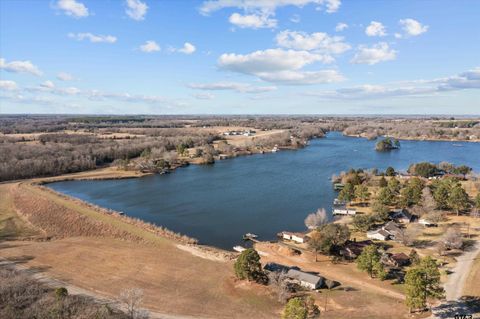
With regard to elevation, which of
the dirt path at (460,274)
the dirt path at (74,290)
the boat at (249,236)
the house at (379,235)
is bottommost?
the dirt path at (74,290)

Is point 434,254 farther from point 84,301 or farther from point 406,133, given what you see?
point 406,133

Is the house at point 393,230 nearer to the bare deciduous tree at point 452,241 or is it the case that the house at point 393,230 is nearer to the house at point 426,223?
the bare deciduous tree at point 452,241

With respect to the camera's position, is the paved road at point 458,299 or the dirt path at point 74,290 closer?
the paved road at point 458,299

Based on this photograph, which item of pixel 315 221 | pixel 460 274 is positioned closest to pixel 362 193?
pixel 315 221

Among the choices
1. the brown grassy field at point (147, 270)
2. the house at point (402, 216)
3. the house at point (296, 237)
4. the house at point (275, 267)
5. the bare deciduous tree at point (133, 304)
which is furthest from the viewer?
the house at point (402, 216)

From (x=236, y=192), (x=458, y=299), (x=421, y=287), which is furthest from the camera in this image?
(x=236, y=192)

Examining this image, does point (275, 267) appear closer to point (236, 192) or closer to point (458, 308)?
point (458, 308)

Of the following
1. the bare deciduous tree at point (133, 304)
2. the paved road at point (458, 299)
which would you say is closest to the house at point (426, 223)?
the paved road at point (458, 299)
